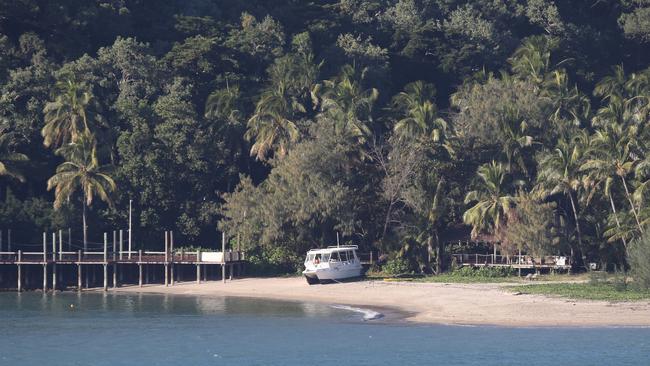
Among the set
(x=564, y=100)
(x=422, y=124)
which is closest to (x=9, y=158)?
(x=422, y=124)

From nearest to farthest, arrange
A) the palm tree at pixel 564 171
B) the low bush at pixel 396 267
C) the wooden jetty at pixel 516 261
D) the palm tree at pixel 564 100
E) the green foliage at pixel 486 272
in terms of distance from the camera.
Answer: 1. the palm tree at pixel 564 171
2. the wooden jetty at pixel 516 261
3. the green foliage at pixel 486 272
4. the low bush at pixel 396 267
5. the palm tree at pixel 564 100

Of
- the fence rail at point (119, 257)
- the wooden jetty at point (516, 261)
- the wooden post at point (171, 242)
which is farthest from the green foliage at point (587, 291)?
the wooden post at point (171, 242)

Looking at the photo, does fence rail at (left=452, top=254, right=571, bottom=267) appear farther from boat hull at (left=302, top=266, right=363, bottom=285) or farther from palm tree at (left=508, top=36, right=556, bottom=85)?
palm tree at (left=508, top=36, right=556, bottom=85)

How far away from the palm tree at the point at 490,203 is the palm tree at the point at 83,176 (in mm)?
23012

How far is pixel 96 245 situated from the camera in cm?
8169

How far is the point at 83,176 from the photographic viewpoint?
78.1 m

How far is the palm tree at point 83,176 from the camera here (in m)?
77.7

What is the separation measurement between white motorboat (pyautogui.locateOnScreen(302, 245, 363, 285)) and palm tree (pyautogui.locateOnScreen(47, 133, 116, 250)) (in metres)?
14.5

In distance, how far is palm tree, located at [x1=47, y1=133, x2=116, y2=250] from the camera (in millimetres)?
77688

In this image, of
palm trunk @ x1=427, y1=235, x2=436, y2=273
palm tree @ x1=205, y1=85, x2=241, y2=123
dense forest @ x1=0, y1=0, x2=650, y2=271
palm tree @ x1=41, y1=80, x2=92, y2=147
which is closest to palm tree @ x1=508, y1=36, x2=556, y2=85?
dense forest @ x1=0, y1=0, x2=650, y2=271

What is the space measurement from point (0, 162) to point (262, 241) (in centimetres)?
1791

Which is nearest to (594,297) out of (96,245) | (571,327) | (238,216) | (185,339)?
(571,327)

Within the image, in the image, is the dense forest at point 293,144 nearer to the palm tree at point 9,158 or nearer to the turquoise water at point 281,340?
the palm tree at point 9,158

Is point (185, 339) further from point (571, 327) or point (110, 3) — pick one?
point (110, 3)
